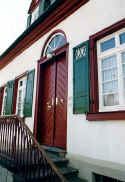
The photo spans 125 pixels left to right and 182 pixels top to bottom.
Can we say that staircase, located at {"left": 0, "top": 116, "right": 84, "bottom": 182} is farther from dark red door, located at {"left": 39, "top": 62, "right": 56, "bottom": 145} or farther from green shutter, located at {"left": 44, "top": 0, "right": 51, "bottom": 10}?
green shutter, located at {"left": 44, "top": 0, "right": 51, "bottom": 10}

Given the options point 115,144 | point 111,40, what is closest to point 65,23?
point 111,40

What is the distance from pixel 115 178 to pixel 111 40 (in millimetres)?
2759

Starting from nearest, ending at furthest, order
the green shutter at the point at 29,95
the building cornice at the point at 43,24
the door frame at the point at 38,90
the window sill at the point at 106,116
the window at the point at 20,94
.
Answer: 1. the window sill at the point at 106,116
2. the building cornice at the point at 43,24
3. the door frame at the point at 38,90
4. the green shutter at the point at 29,95
5. the window at the point at 20,94

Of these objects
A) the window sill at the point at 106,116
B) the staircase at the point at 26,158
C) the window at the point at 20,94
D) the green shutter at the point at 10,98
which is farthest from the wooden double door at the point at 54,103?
the green shutter at the point at 10,98

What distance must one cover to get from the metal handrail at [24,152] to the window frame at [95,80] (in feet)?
4.23

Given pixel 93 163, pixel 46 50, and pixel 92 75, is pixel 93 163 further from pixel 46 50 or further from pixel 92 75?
pixel 46 50

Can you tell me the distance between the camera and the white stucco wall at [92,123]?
115 inches

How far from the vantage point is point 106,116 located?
305cm

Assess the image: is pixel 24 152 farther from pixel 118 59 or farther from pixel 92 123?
pixel 118 59

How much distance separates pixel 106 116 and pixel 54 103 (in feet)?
6.75

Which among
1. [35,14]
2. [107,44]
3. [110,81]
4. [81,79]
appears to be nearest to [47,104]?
[81,79]

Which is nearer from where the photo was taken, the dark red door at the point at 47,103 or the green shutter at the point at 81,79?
the green shutter at the point at 81,79

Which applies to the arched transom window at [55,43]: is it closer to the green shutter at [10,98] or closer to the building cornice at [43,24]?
the building cornice at [43,24]

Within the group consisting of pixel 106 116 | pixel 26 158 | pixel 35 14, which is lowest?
pixel 26 158
